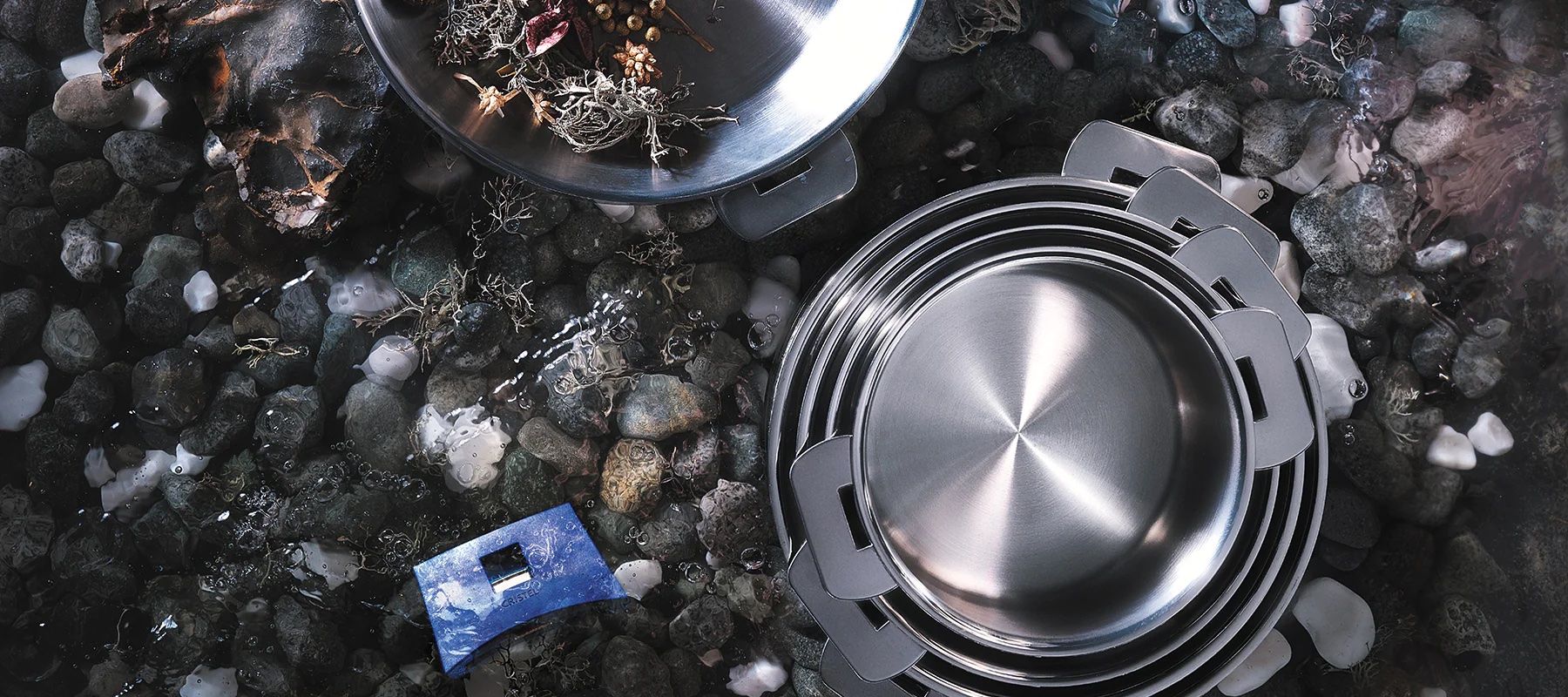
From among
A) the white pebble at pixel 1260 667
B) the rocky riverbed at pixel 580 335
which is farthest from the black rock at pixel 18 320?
the white pebble at pixel 1260 667

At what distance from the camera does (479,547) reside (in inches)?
31.6

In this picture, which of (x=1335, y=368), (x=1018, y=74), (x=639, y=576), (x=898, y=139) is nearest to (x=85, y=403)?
(x=639, y=576)

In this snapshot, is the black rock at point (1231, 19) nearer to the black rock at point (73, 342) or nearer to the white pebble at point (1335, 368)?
the white pebble at point (1335, 368)

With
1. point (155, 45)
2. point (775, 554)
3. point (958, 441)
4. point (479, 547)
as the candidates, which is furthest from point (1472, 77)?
point (155, 45)

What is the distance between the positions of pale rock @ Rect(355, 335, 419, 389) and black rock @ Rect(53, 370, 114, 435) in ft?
0.68

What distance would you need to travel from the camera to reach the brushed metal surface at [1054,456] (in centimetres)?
78

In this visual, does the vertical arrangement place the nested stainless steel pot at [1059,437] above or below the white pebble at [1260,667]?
above

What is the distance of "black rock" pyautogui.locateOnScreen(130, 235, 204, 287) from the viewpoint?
78cm

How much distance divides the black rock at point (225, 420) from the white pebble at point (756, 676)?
473mm

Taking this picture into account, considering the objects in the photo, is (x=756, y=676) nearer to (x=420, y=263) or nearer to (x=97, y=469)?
(x=420, y=263)

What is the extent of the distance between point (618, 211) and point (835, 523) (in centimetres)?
33

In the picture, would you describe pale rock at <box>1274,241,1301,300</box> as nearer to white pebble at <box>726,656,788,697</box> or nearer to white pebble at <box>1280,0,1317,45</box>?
white pebble at <box>1280,0,1317,45</box>

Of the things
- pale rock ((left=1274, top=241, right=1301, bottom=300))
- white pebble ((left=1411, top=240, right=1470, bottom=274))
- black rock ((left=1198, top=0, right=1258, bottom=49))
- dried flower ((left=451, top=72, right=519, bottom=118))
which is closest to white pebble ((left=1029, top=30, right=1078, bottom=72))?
black rock ((left=1198, top=0, right=1258, bottom=49))

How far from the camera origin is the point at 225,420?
781mm
